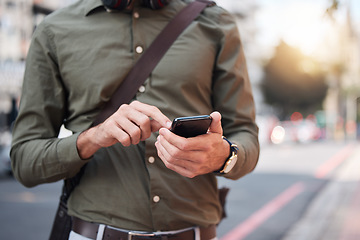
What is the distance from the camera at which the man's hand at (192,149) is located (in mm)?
995

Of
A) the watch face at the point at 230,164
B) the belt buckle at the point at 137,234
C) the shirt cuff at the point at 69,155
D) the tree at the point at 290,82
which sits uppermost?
the watch face at the point at 230,164

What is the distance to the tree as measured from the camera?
146ft

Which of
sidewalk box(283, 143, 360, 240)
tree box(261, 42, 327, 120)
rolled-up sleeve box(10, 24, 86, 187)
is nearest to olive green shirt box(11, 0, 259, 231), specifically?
rolled-up sleeve box(10, 24, 86, 187)

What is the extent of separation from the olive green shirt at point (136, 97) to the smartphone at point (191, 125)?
0.96ft

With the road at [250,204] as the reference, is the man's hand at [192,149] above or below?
above

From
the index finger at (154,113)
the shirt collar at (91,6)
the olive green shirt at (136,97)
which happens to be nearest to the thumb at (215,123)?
the index finger at (154,113)

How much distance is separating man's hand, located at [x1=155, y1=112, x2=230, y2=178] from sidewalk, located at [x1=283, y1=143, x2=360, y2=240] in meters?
4.43

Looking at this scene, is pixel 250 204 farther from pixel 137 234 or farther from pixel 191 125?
pixel 191 125

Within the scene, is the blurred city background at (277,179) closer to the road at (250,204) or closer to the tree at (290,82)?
the road at (250,204)

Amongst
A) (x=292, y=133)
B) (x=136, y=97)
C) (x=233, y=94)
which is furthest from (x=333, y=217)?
(x=292, y=133)

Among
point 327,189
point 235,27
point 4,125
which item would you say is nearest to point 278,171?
point 327,189

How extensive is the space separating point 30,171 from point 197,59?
64 cm

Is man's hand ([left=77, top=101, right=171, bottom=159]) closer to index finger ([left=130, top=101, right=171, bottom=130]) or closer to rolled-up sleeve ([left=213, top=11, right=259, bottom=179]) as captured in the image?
index finger ([left=130, top=101, right=171, bottom=130])

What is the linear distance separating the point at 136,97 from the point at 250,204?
639 cm
